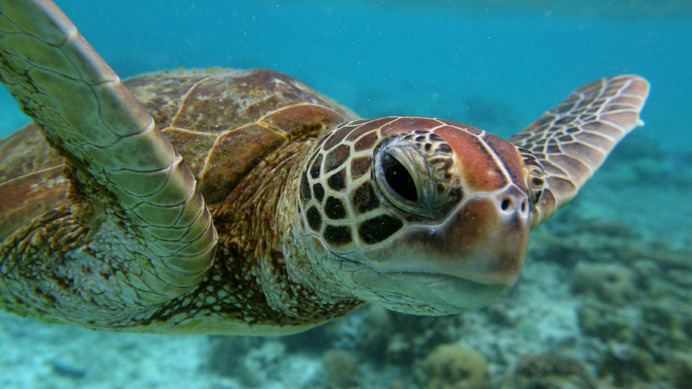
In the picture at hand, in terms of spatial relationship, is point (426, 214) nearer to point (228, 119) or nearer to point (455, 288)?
point (455, 288)

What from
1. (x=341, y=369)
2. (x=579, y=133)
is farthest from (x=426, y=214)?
(x=341, y=369)

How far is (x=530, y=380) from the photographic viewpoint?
358 cm

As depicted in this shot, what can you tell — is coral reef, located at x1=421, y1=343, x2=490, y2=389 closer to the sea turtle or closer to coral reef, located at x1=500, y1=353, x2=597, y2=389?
coral reef, located at x1=500, y1=353, x2=597, y2=389

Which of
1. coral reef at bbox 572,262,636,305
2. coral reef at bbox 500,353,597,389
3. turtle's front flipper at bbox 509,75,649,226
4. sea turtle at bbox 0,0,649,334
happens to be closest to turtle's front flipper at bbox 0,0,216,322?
sea turtle at bbox 0,0,649,334

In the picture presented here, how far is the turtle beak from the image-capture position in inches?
35.7

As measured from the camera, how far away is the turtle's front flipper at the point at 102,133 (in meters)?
0.75

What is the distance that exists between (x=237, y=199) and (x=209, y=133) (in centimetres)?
40

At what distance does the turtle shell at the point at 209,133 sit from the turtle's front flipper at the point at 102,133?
518mm

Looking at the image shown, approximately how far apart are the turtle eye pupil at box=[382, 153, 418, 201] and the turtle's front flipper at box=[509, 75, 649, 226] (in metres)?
1.15

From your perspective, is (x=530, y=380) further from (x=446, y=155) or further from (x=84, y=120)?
(x=84, y=120)

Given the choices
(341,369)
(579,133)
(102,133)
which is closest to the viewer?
(102,133)

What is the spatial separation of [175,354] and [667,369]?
5645mm

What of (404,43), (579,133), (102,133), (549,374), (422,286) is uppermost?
(404,43)

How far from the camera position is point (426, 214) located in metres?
0.96
